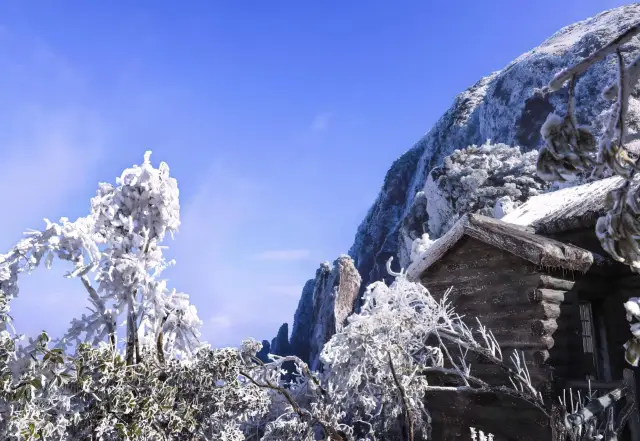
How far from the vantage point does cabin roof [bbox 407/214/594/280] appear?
7.75m

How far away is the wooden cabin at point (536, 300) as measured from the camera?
304 inches

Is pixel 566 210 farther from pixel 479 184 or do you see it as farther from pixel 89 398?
pixel 479 184

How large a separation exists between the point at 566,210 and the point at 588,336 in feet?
7.96

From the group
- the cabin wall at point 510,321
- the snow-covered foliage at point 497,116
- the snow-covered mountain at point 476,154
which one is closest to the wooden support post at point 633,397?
the cabin wall at point 510,321

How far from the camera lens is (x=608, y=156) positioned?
5.92ft

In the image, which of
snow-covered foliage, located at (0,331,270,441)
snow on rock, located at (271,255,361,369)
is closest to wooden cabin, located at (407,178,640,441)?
snow-covered foliage, located at (0,331,270,441)

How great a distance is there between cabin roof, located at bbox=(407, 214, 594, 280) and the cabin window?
45.9 inches

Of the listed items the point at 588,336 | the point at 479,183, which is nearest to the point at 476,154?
the point at 479,183

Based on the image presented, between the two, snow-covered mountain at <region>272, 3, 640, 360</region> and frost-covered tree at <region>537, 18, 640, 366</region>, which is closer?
frost-covered tree at <region>537, 18, 640, 366</region>

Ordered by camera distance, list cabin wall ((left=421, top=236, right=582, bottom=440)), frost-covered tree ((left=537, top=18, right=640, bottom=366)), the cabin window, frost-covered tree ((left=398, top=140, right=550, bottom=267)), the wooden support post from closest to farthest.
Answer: frost-covered tree ((left=537, top=18, right=640, bottom=366)) → the wooden support post → cabin wall ((left=421, top=236, right=582, bottom=440)) → the cabin window → frost-covered tree ((left=398, top=140, right=550, bottom=267))

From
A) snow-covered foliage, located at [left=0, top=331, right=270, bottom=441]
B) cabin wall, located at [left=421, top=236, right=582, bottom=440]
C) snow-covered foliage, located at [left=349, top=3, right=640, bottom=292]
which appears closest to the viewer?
→ snow-covered foliage, located at [left=0, top=331, right=270, bottom=441]

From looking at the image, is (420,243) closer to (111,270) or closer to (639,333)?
(111,270)

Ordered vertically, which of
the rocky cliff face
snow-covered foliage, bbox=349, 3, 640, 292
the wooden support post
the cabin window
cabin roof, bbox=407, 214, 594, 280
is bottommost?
the wooden support post

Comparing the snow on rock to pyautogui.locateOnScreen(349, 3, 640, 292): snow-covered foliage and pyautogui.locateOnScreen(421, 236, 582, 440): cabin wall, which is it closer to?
pyautogui.locateOnScreen(349, 3, 640, 292): snow-covered foliage
